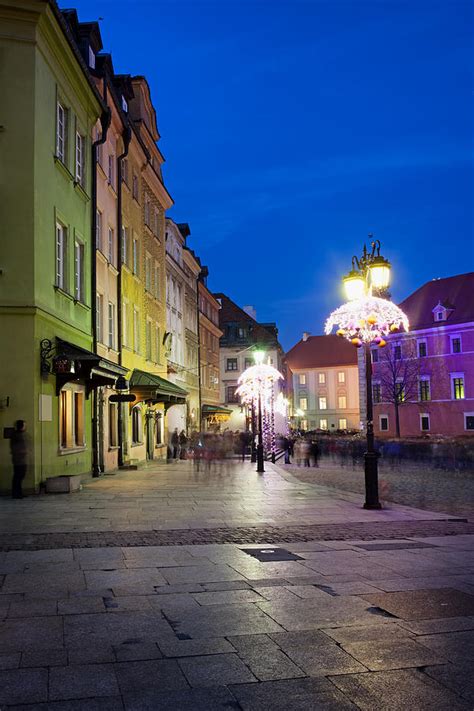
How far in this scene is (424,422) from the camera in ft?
235

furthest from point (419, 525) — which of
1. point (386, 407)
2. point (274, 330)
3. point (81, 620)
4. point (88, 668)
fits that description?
point (274, 330)

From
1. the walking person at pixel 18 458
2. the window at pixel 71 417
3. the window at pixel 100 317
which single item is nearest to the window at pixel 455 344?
the window at pixel 100 317

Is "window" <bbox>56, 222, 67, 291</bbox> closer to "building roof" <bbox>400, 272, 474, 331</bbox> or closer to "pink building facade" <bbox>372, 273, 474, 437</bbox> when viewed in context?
"pink building facade" <bbox>372, 273, 474, 437</bbox>

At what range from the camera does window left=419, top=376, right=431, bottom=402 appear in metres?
70.6

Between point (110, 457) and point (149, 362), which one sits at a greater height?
point (149, 362)

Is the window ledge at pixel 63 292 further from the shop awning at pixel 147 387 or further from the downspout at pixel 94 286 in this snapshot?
the shop awning at pixel 147 387

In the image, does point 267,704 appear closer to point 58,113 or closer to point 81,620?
point 81,620

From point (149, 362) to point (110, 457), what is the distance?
9151mm

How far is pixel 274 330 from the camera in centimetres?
8962

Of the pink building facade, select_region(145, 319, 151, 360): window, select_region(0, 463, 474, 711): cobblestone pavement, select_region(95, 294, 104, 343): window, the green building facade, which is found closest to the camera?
select_region(0, 463, 474, 711): cobblestone pavement

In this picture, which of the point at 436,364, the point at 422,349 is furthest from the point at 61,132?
the point at 422,349

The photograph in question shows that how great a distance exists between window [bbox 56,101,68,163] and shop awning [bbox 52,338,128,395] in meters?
5.34

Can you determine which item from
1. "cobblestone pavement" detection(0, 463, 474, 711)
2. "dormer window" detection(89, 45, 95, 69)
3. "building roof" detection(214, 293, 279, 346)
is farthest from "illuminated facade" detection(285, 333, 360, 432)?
"cobblestone pavement" detection(0, 463, 474, 711)

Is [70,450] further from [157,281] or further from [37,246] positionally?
[157,281]
